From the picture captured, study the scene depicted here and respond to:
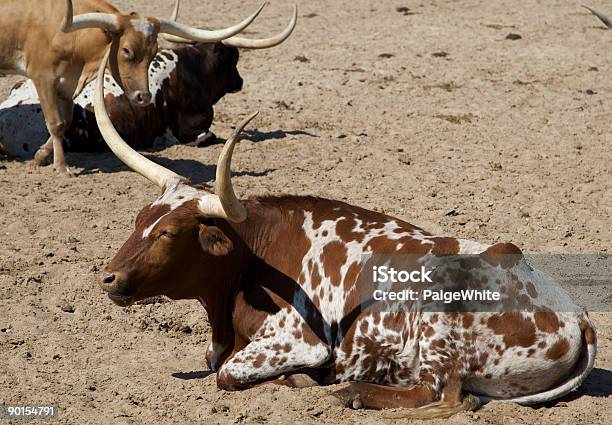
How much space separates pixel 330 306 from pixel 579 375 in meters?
1.29

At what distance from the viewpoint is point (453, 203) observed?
9.06 metres

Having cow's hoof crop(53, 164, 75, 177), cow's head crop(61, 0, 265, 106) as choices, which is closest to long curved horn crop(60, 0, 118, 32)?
cow's head crop(61, 0, 265, 106)

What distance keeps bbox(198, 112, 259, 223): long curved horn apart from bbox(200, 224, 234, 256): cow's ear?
0.08m

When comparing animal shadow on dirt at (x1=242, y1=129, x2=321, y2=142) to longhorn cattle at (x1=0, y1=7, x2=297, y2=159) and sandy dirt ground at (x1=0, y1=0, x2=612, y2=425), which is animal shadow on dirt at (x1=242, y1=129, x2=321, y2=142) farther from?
longhorn cattle at (x1=0, y1=7, x2=297, y2=159)

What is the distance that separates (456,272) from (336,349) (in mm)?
724

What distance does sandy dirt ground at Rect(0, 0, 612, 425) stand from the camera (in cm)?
596

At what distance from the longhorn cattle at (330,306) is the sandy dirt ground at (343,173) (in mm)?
155

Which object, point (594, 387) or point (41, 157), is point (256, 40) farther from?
point (594, 387)

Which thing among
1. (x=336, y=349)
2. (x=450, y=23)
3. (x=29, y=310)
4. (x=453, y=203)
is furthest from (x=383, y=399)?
(x=450, y=23)

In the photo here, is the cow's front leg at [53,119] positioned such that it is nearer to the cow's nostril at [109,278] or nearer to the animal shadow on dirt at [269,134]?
the animal shadow on dirt at [269,134]

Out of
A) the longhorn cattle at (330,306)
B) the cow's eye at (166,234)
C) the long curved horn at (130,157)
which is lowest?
the longhorn cattle at (330,306)

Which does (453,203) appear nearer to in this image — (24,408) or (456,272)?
(456,272)

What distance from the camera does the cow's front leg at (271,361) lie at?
589 cm

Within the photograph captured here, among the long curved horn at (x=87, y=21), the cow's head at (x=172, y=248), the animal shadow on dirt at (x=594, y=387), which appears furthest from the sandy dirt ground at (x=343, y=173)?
the long curved horn at (x=87, y=21)
